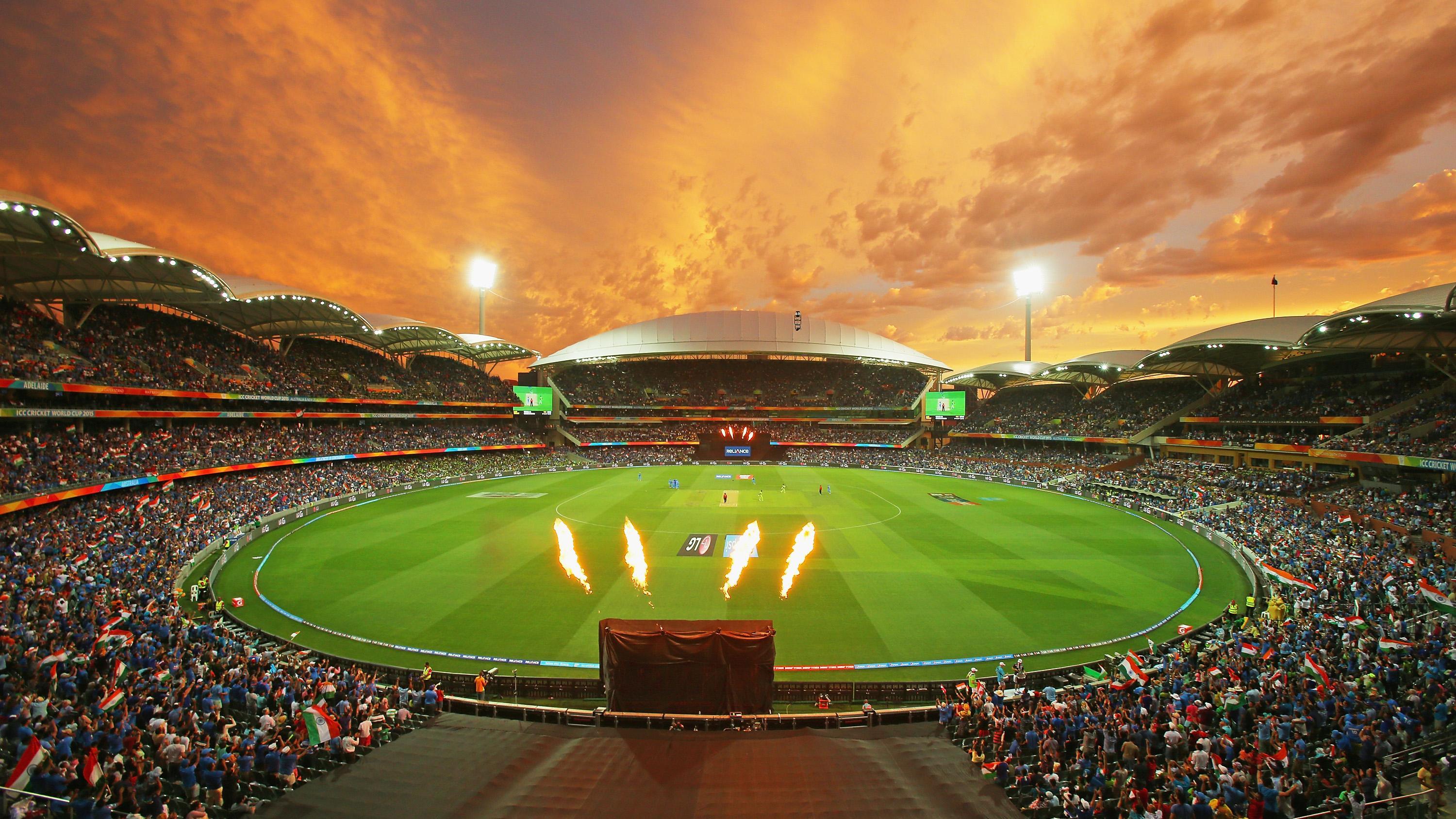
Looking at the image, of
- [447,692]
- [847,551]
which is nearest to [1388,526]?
[847,551]

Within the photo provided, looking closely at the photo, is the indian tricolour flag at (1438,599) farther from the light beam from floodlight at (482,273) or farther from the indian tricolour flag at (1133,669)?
the light beam from floodlight at (482,273)

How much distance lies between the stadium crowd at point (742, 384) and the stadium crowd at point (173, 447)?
1053 inches

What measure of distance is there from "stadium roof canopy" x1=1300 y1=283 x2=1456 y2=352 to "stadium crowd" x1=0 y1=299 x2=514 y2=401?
6738 cm

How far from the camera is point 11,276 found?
107 ft

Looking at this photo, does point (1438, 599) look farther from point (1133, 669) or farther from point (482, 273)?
point (482, 273)

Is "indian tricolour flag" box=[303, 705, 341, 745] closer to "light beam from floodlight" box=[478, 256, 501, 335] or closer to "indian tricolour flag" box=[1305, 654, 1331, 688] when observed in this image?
"indian tricolour flag" box=[1305, 654, 1331, 688]

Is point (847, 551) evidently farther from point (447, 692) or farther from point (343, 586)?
point (343, 586)

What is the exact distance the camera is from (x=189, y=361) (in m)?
42.5

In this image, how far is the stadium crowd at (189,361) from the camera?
3164cm

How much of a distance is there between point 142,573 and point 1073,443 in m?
79.7

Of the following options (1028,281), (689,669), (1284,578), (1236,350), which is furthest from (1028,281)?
(689,669)

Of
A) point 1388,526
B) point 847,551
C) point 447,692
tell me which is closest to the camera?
point 447,692

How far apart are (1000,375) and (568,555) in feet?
215

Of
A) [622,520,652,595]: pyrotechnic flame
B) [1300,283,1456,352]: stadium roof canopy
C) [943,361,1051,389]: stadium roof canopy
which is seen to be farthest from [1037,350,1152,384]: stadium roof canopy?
[622,520,652,595]: pyrotechnic flame
